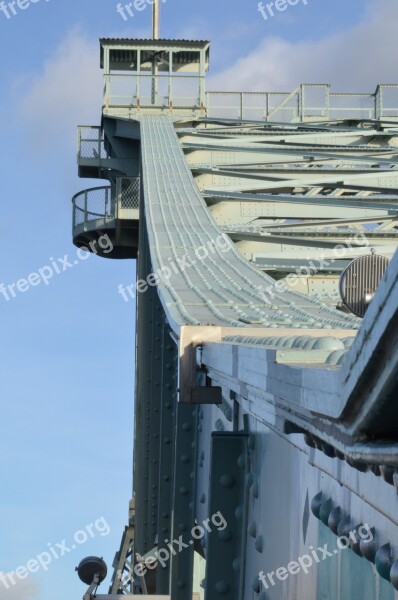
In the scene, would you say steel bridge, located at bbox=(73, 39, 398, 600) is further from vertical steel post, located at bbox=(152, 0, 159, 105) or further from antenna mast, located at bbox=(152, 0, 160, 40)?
antenna mast, located at bbox=(152, 0, 160, 40)

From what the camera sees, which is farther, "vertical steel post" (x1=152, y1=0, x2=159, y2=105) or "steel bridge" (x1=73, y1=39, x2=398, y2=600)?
"vertical steel post" (x1=152, y1=0, x2=159, y2=105)

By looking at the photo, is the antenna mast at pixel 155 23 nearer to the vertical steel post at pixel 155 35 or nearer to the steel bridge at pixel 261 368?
the vertical steel post at pixel 155 35

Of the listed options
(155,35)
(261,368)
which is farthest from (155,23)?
(261,368)

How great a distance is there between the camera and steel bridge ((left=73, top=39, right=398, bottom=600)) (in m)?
3.14

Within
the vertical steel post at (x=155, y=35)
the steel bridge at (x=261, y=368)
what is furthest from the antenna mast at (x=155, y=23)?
the steel bridge at (x=261, y=368)

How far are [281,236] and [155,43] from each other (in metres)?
15.0

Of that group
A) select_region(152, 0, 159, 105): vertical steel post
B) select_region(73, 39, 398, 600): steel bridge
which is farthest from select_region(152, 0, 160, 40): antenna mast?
select_region(73, 39, 398, 600): steel bridge

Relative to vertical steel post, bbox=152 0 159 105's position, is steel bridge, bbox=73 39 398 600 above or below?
below

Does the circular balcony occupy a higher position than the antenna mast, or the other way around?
the antenna mast

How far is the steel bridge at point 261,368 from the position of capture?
3.14 m

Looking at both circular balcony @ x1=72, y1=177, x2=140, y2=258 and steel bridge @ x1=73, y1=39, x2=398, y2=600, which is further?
circular balcony @ x1=72, y1=177, x2=140, y2=258

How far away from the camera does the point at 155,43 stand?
29828mm

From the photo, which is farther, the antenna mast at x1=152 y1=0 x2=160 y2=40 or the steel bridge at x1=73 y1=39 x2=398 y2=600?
the antenna mast at x1=152 y1=0 x2=160 y2=40

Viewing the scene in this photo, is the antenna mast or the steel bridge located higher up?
the antenna mast
